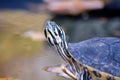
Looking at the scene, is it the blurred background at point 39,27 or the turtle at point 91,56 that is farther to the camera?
the blurred background at point 39,27

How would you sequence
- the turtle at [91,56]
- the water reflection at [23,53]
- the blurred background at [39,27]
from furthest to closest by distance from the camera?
the blurred background at [39,27] < the water reflection at [23,53] < the turtle at [91,56]

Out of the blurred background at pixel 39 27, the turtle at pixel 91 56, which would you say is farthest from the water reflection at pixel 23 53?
the turtle at pixel 91 56

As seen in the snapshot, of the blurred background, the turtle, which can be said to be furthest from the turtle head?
the blurred background

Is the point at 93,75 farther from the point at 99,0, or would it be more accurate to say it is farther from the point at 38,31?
the point at 99,0

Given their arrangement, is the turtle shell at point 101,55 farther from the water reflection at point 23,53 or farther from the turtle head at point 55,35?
the water reflection at point 23,53

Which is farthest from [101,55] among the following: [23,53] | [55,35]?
[23,53]

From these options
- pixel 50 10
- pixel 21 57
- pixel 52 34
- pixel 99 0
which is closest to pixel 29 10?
pixel 50 10

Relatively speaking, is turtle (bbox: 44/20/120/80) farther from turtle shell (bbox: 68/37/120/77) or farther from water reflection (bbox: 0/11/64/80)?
water reflection (bbox: 0/11/64/80)

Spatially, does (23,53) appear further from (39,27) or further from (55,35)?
(39,27)
